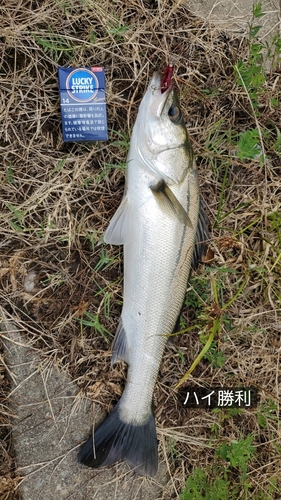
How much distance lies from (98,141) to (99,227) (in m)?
0.53

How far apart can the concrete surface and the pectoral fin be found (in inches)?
45.5

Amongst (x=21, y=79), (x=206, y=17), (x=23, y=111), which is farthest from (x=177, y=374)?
(x=206, y=17)

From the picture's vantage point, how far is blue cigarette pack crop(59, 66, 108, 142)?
8.50ft

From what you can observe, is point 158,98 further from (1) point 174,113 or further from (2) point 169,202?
(2) point 169,202

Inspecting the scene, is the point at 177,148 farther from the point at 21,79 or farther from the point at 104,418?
the point at 104,418

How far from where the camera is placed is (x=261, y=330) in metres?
2.95

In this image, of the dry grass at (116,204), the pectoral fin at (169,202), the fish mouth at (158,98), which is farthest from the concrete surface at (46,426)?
the fish mouth at (158,98)

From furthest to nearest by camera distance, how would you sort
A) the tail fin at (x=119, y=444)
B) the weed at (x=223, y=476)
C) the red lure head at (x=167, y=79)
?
the weed at (x=223, y=476)
the tail fin at (x=119, y=444)
the red lure head at (x=167, y=79)

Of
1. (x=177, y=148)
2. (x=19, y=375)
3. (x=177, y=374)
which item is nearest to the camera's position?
(x=177, y=148)

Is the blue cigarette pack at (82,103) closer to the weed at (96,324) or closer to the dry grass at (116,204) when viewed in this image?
the dry grass at (116,204)

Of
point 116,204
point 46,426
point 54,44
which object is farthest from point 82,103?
point 46,426

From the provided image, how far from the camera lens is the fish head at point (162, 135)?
238 cm

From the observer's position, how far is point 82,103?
261cm

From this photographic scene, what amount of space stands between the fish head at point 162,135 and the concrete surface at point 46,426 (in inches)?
50.8
